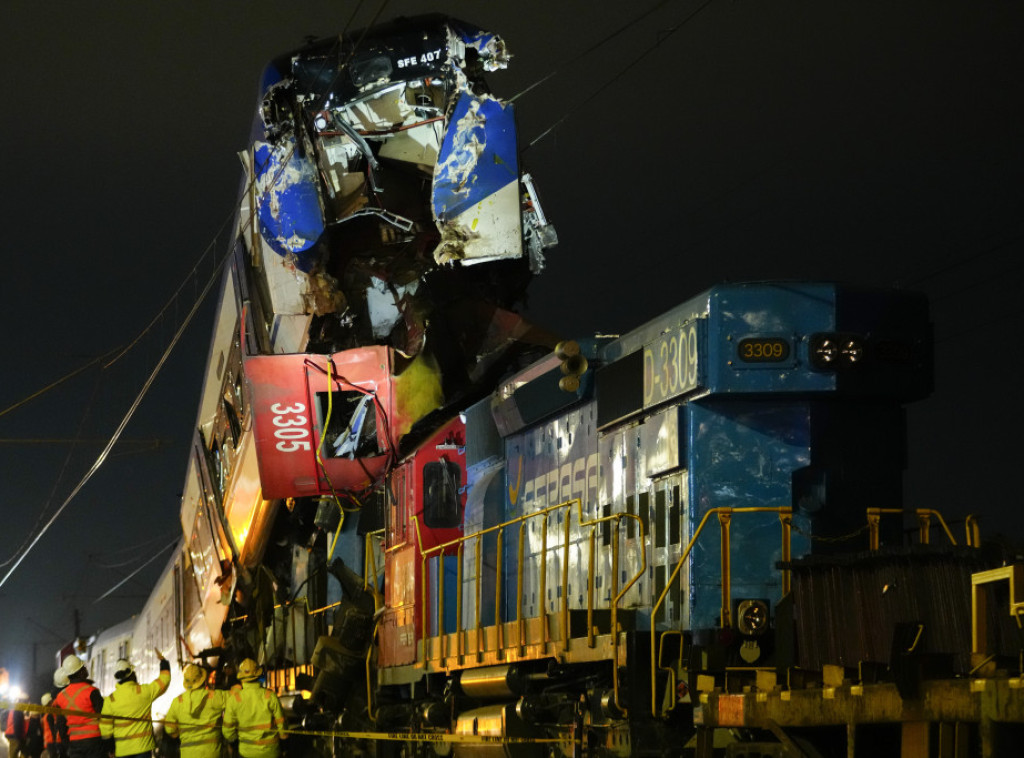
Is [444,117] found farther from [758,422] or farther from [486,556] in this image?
[758,422]

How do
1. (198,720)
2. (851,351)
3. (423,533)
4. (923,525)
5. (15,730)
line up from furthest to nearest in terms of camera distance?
(15,730) → (423,533) → (198,720) → (851,351) → (923,525)

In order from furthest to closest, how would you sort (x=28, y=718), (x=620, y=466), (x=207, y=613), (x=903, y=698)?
(x=28, y=718)
(x=207, y=613)
(x=620, y=466)
(x=903, y=698)

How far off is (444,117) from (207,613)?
741 centimetres

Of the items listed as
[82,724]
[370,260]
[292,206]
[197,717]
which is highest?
[292,206]

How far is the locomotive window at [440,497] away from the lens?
39.6ft

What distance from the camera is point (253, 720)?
11.7 m

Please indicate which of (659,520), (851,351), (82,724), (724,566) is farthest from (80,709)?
(851,351)

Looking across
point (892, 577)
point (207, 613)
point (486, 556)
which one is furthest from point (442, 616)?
point (207, 613)

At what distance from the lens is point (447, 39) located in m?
12.8

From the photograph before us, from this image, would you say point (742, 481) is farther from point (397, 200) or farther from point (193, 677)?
point (397, 200)

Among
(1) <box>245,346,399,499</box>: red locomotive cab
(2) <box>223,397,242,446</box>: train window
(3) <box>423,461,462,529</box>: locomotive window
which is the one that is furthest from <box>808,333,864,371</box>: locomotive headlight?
(2) <box>223,397,242,446</box>: train window

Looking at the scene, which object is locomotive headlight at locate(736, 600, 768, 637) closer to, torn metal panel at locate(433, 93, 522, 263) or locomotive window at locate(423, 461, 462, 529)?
locomotive window at locate(423, 461, 462, 529)

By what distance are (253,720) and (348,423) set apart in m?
3.22

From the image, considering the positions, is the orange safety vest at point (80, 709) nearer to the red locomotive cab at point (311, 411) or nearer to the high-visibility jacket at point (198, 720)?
the high-visibility jacket at point (198, 720)
